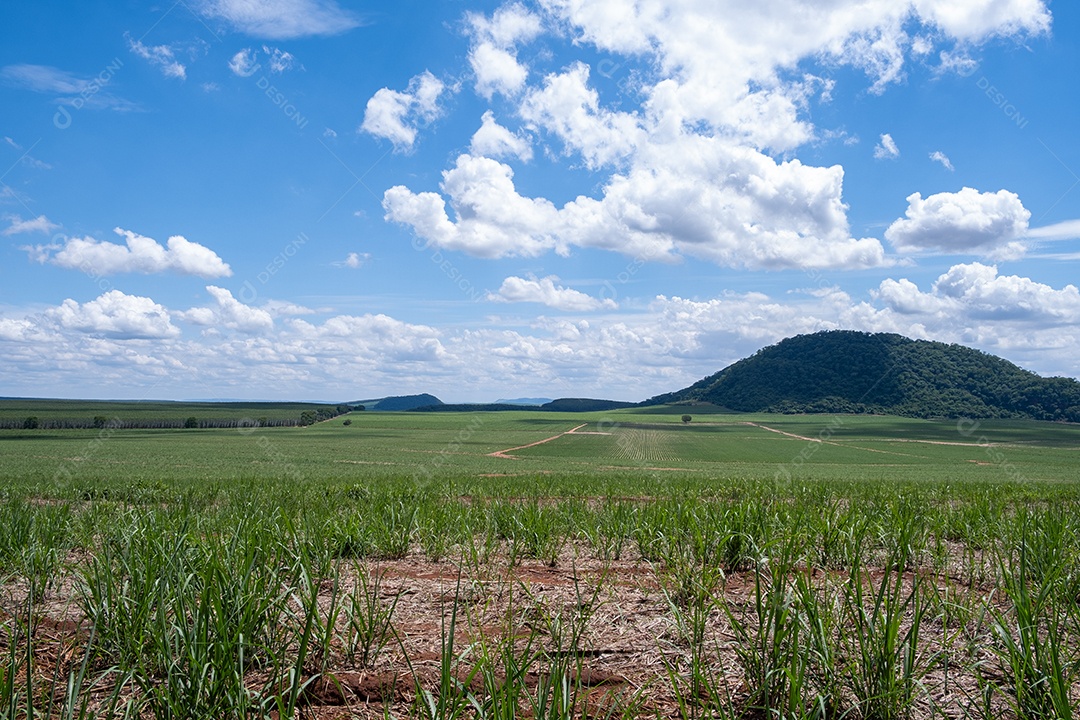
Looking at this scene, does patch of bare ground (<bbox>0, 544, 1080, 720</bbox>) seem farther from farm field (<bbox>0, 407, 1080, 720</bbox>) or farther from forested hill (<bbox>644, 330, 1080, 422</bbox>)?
forested hill (<bbox>644, 330, 1080, 422</bbox>)

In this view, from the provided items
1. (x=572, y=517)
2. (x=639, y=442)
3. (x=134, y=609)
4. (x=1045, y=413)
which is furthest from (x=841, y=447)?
(x=1045, y=413)

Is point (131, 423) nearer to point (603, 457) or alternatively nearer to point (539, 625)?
point (603, 457)

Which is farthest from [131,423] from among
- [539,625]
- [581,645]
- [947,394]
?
[947,394]

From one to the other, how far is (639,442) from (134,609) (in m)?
82.1

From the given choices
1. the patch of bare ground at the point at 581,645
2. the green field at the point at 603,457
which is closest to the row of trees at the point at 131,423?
the green field at the point at 603,457

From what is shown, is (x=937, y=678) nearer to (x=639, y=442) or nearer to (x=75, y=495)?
(x=75, y=495)

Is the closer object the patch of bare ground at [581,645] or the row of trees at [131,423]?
the patch of bare ground at [581,645]

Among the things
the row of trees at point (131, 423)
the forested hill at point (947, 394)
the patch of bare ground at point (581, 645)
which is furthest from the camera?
the forested hill at point (947, 394)

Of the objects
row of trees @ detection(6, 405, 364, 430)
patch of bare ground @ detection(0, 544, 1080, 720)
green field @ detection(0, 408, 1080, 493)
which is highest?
patch of bare ground @ detection(0, 544, 1080, 720)

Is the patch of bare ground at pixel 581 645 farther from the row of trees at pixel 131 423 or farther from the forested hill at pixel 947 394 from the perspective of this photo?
the forested hill at pixel 947 394

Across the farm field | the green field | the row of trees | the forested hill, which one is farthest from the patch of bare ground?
the forested hill

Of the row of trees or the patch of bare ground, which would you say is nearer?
the patch of bare ground

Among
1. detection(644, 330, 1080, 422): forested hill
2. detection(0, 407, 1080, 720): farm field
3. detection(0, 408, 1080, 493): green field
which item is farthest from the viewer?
detection(644, 330, 1080, 422): forested hill

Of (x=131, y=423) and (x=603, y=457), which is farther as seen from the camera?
(x=131, y=423)
